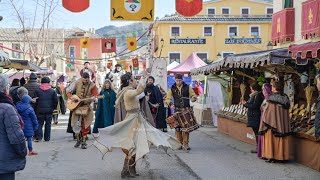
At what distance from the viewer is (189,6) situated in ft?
47.5

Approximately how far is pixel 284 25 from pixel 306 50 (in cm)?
1237

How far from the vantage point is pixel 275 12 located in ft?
77.2

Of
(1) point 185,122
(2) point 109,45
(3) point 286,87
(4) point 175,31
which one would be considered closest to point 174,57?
(4) point 175,31

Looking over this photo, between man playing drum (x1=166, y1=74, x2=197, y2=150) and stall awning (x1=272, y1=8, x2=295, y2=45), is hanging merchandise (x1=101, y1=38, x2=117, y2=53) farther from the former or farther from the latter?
man playing drum (x1=166, y1=74, x2=197, y2=150)

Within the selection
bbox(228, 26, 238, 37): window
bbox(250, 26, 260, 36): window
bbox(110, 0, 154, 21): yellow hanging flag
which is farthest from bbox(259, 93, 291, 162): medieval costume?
bbox(250, 26, 260, 36): window

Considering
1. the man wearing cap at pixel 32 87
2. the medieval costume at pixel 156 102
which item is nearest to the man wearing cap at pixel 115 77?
the medieval costume at pixel 156 102

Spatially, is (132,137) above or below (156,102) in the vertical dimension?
below

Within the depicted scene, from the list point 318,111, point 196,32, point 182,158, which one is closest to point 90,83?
point 182,158

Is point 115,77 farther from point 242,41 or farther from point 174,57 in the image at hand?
point 242,41

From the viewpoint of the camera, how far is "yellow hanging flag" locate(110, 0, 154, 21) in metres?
14.7

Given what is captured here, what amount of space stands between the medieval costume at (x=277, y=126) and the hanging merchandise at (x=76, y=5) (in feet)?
17.8

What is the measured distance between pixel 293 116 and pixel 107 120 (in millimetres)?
5249

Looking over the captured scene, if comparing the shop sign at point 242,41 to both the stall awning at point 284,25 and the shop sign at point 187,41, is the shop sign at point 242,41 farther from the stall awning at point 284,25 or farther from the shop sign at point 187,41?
the stall awning at point 284,25

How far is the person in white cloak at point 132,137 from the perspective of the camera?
30.2 feet
